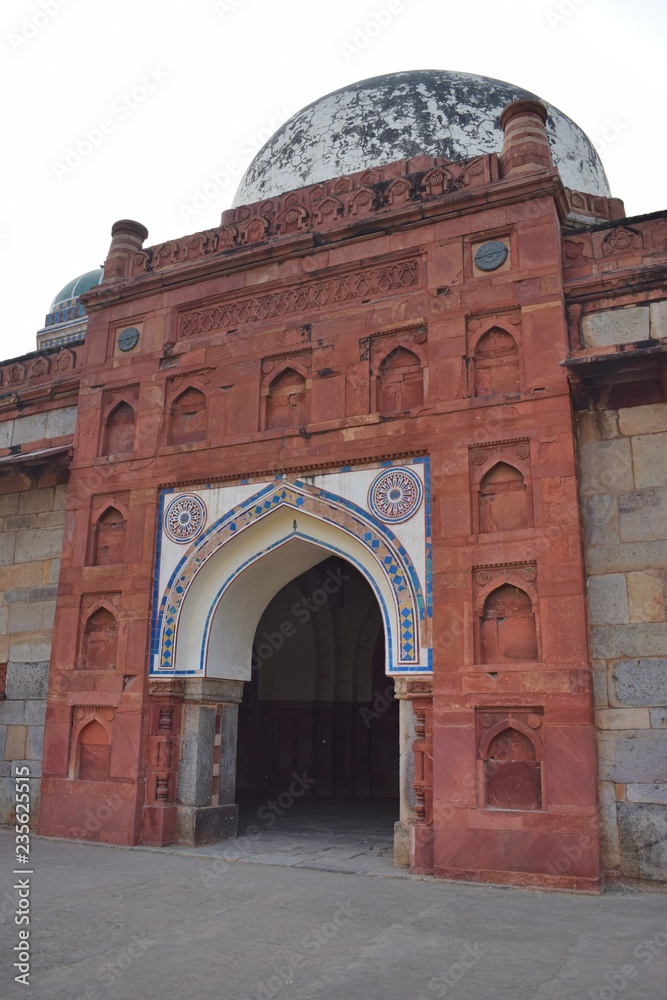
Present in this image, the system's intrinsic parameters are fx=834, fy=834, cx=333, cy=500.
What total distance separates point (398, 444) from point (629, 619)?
2204mm

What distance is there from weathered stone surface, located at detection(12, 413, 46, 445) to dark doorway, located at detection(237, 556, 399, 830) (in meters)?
3.74

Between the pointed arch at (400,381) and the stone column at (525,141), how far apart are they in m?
1.73

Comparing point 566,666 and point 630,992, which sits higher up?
point 566,666

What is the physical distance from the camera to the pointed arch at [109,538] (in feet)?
25.5

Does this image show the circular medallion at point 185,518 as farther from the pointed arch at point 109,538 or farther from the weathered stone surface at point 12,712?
the weathered stone surface at point 12,712

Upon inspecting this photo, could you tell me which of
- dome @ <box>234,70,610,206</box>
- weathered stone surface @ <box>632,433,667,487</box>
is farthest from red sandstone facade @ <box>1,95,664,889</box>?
dome @ <box>234,70,610,206</box>

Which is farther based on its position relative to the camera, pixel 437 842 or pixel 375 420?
pixel 375 420

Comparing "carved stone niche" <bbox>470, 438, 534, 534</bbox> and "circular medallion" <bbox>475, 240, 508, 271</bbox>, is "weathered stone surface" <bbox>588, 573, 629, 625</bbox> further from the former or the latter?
"circular medallion" <bbox>475, 240, 508, 271</bbox>

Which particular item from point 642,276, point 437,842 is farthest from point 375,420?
point 437,842

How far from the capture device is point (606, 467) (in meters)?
6.12

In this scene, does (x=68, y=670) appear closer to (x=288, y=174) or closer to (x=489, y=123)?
(x=288, y=174)

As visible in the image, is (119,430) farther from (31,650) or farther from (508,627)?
(508,627)

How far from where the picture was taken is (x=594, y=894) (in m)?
5.26

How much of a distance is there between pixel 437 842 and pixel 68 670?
3.69m
